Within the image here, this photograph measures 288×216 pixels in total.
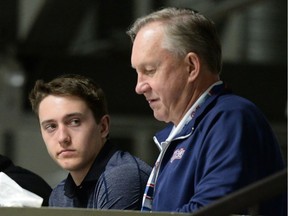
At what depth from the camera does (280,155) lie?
12.7ft

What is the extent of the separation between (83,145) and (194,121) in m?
0.57

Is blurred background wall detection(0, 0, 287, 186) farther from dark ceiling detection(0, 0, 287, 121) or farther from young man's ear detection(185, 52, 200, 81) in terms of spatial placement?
young man's ear detection(185, 52, 200, 81)

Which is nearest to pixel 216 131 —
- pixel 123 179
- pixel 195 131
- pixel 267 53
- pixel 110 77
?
pixel 195 131

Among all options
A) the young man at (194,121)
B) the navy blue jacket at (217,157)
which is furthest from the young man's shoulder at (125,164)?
the navy blue jacket at (217,157)

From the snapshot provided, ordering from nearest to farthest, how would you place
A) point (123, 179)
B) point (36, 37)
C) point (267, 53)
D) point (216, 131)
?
point (216, 131)
point (123, 179)
point (36, 37)
point (267, 53)

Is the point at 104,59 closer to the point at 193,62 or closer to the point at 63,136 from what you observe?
the point at 63,136

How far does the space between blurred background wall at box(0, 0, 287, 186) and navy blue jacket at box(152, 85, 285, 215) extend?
19.5ft

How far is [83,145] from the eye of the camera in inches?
169

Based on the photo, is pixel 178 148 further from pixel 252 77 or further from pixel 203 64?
pixel 252 77

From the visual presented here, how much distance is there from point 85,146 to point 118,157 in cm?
14

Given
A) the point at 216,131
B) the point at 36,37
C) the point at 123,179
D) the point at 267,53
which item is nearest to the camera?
the point at 216,131

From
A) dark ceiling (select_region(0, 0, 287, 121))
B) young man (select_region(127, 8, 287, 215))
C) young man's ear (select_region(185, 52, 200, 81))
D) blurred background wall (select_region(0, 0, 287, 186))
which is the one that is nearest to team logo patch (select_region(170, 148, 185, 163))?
young man (select_region(127, 8, 287, 215))

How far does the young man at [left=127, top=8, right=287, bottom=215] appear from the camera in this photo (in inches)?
145

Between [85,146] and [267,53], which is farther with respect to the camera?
[267,53]
